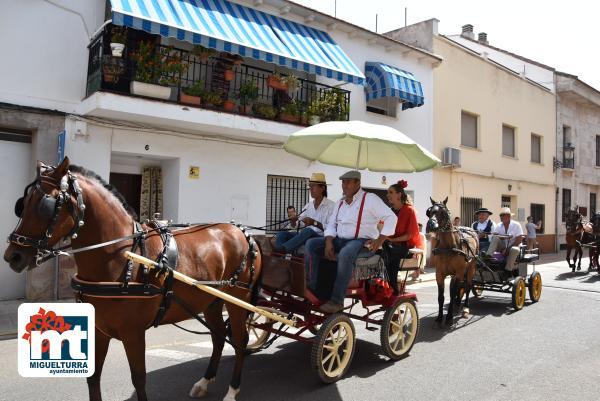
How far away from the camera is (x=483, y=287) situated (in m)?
9.39

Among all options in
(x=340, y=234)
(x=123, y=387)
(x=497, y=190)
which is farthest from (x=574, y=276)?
(x=123, y=387)

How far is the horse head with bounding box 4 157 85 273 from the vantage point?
124 inches

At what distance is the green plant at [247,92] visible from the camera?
424 inches

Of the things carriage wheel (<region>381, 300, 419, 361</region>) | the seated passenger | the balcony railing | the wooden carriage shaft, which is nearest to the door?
the balcony railing

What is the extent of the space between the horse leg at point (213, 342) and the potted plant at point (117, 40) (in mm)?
6078

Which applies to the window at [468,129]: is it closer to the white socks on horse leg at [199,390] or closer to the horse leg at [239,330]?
the horse leg at [239,330]

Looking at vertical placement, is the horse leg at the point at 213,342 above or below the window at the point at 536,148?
below

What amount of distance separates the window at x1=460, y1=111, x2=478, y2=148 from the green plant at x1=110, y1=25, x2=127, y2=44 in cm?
1275

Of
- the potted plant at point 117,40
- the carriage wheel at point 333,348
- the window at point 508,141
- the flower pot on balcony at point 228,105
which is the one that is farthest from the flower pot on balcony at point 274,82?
the window at point 508,141

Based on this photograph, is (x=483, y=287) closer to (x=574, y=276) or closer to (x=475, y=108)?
(x=574, y=276)

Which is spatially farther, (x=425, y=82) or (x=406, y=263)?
(x=425, y=82)

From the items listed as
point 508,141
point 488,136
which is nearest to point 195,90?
point 488,136

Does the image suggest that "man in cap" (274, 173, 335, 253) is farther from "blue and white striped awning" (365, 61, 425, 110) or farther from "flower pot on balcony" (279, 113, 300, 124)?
"blue and white striped awning" (365, 61, 425, 110)

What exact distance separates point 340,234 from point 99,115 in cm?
609
